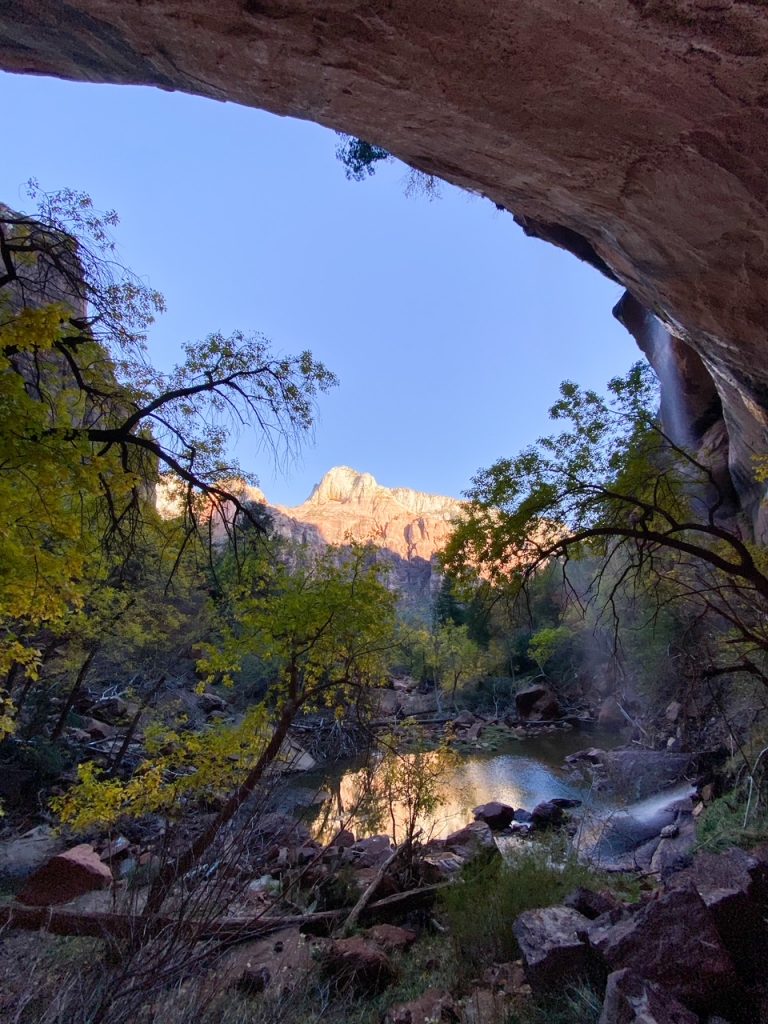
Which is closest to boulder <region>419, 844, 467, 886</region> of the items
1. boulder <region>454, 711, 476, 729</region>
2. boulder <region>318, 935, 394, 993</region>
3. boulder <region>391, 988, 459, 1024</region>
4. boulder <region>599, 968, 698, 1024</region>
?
boulder <region>318, 935, 394, 993</region>

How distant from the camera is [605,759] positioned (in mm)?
18469

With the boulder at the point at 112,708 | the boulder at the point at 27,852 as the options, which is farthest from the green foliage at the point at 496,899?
the boulder at the point at 112,708

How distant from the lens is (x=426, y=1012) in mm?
4969

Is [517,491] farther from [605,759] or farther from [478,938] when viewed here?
[605,759]

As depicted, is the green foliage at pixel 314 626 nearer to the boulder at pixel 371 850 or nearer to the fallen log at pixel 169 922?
the fallen log at pixel 169 922

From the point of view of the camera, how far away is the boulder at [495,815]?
13.9 meters

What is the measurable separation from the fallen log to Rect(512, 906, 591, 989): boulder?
207cm

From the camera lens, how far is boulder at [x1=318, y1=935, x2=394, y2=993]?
18.9ft

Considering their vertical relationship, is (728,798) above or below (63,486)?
below

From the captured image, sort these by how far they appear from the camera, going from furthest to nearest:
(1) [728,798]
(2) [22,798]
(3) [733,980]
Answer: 1. (2) [22,798]
2. (1) [728,798]
3. (3) [733,980]

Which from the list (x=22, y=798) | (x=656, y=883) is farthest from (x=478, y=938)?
(x=22, y=798)

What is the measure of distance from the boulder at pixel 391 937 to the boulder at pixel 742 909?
4.13 meters

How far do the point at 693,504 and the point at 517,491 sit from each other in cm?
1257

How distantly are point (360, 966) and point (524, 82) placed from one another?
26.1 feet
